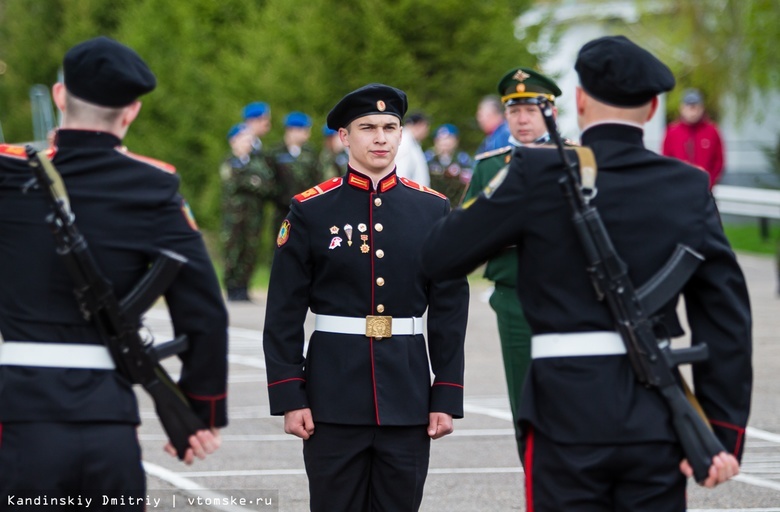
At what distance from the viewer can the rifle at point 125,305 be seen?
418 centimetres

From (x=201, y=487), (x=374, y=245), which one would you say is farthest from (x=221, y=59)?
(x=374, y=245)

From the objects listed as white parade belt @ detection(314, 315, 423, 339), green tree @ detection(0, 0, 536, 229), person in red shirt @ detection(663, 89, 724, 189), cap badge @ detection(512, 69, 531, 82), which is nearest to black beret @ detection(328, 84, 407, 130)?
white parade belt @ detection(314, 315, 423, 339)

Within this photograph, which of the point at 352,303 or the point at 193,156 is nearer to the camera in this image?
the point at 352,303

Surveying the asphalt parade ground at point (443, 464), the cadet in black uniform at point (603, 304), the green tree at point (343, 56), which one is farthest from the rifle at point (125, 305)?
the green tree at point (343, 56)

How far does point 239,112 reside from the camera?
989 inches

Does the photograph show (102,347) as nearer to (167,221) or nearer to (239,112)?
(167,221)

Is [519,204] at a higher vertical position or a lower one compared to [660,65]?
lower

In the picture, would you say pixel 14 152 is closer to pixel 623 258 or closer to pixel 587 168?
pixel 587 168

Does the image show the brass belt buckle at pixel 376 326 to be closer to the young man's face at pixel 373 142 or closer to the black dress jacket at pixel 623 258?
the young man's face at pixel 373 142

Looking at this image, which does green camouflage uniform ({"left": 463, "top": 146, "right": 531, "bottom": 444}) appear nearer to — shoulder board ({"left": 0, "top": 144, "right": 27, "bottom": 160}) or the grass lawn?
shoulder board ({"left": 0, "top": 144, "right": 27, "bottom": 160})

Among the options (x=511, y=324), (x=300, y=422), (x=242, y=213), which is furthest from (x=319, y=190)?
(x=242, y=213)

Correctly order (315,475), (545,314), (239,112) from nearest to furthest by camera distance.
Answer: (545,314) < (315,475) < (239,112)

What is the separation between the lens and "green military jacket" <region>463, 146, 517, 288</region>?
6703mm

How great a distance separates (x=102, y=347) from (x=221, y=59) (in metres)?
24.1
